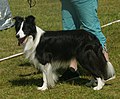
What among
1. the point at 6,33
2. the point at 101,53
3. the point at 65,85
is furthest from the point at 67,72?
the point at 6,33

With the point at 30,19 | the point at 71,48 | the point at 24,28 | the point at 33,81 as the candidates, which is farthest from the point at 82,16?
the point at 33,81

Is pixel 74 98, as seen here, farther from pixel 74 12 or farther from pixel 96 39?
pixel 74 12

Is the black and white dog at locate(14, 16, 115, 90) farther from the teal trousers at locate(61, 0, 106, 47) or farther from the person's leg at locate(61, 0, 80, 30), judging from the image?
the person's leg at locate(61, 0, 80, 30)

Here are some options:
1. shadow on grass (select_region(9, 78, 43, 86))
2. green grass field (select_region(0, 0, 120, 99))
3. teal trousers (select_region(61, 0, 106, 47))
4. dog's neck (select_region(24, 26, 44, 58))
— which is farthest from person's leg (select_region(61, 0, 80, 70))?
shadow on grass (select_region(9, 78, 43, 86))

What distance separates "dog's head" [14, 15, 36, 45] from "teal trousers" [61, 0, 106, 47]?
0.77 m

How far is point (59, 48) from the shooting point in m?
6.00

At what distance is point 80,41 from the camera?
5.89m

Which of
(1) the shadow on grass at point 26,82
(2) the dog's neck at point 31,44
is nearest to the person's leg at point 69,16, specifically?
(2) the dog's neck at point 31,44

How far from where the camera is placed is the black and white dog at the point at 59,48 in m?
5.88

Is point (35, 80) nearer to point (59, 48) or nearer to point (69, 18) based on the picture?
point (59, 48)

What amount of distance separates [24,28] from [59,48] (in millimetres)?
659

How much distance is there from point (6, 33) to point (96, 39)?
5851mm

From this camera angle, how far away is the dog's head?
5.82m

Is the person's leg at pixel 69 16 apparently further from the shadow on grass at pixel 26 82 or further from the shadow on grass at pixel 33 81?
the shadow on grass at pixel 26 82
